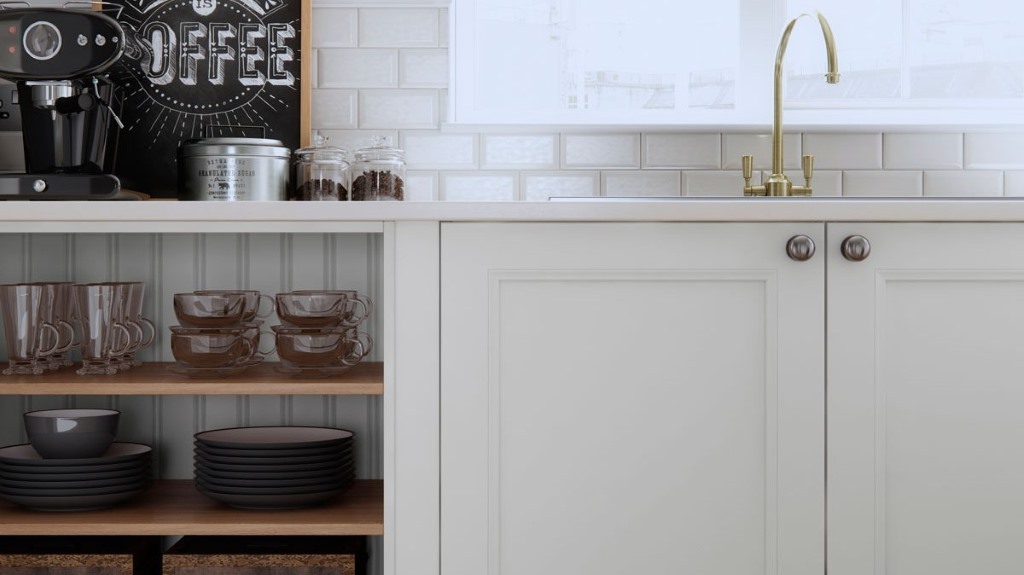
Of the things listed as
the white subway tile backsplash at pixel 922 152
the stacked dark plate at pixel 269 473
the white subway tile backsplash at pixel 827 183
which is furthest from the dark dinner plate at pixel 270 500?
the white subway tile backsplash at pixel 922 152

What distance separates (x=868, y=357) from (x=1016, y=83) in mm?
1105

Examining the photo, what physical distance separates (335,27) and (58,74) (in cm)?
59

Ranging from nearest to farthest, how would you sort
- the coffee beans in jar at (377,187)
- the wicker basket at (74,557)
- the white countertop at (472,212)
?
the white countertop at (472,212) → the wicker basket at (74,557) → the coffee beans in jar at (377,187)

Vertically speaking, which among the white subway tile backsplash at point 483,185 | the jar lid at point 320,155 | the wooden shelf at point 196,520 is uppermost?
the jar lid at point 320,155

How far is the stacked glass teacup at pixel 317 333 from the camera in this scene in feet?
4.84

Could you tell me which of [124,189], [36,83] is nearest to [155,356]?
[124,189]

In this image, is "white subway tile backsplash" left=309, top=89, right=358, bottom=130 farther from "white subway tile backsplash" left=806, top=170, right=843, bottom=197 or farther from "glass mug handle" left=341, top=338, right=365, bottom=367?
"white subway tile backsplash" left=806, top=170, right=843, bottom=197

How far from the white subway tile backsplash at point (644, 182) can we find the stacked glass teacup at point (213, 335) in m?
0.83

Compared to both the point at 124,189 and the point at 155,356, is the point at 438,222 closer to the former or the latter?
the point at 124,189

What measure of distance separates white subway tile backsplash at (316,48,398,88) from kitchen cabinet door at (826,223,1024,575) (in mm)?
1026

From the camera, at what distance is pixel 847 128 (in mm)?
1861

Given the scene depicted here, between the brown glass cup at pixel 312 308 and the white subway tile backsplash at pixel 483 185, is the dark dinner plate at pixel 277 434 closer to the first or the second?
the brown glass cup at pixel 312 308

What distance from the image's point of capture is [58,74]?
4.90 ft

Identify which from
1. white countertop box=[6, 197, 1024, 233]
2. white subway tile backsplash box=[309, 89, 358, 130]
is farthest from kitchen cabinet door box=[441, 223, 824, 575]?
white subway tile backsplash box=[309, 89, 358, 130]
